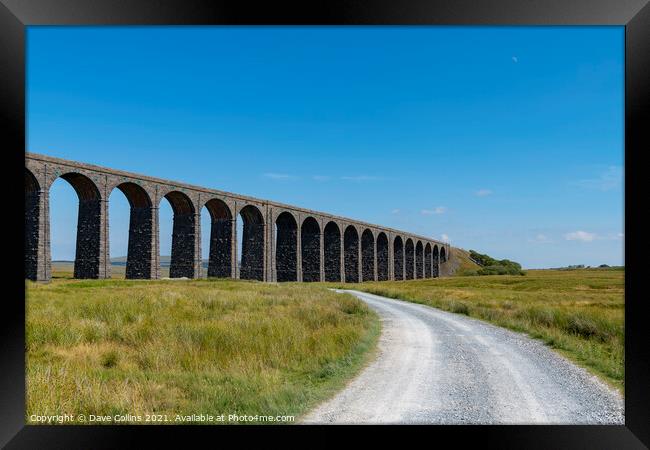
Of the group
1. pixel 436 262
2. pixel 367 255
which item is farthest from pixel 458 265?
pixel 367 255

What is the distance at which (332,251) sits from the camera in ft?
171

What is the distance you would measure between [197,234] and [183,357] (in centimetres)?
2595

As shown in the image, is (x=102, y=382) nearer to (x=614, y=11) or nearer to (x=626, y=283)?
→ (x=626, y=283)

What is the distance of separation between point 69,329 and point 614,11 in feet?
36.4

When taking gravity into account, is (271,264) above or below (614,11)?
below

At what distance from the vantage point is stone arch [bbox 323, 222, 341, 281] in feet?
169

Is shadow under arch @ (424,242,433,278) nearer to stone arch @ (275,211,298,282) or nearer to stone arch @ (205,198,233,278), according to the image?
stone arch @ (275,211,298,282)

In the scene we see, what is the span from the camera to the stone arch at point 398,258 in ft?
224

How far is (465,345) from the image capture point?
10.3 meters

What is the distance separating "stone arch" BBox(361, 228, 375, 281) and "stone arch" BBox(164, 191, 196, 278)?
98.2ft

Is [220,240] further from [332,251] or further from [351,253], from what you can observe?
[351,253]

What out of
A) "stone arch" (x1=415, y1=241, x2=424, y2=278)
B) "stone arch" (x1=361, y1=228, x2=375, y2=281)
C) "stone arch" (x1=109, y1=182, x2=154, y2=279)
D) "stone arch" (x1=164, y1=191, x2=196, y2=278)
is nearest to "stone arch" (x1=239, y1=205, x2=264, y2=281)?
"stone arch" (x1=164, y1=191, x2=196, y2=278)

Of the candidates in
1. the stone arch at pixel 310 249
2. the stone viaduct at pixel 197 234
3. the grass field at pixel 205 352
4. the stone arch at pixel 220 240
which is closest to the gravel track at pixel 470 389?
the grass field at pixel 205 352

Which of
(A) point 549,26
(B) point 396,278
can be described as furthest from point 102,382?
(B) point 396,278
